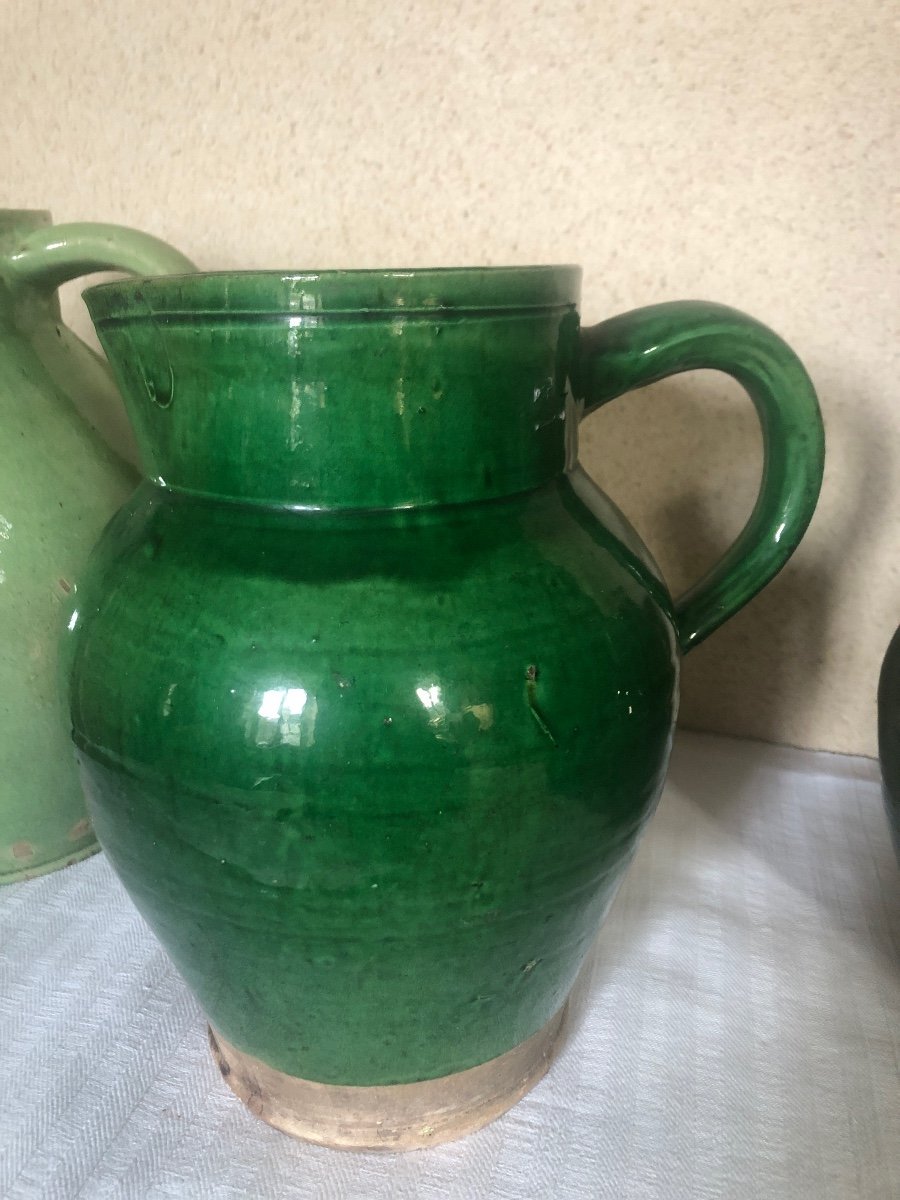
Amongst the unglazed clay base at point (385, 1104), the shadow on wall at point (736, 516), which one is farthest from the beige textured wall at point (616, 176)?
the unglazed clay base at point (385, 1104)

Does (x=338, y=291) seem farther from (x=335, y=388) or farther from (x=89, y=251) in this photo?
(x=89, y=251)

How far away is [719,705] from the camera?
79 cm

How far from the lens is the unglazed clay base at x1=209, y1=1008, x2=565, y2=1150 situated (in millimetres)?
444

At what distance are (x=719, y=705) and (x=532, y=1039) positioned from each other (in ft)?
1.27

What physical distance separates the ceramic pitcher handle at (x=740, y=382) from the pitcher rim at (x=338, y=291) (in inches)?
3.0

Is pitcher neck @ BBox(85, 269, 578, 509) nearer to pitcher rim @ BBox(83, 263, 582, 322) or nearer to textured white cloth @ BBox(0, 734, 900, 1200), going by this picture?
pitcher rim @ BBox(83, 263, 582, 322)

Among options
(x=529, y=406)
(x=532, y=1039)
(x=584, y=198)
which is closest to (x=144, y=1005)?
(x=532, y=1039)

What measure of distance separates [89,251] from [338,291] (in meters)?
0.30

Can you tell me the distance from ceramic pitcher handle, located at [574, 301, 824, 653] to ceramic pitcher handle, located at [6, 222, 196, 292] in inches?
10.4

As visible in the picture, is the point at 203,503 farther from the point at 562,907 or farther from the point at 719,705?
the point at 719,705

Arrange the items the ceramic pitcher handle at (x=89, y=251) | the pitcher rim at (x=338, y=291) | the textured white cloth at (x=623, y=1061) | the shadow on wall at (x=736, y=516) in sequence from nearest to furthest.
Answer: the pitcher rim at (x=338, y=291) < the textured white cloth at (x=623, y=1061) < the ceramic pitcher handle at (x=89, y=251) < the shadow on wall at (x=736, y=516)

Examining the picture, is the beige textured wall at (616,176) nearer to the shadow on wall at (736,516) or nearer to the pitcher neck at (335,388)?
the shadow on wall at (736,516)

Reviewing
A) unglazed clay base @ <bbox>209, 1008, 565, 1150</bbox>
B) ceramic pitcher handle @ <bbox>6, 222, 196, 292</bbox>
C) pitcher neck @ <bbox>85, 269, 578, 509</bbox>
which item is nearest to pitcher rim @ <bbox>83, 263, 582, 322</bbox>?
pitcher neck @ <bbox>85, 269, 578, 509</bbox>

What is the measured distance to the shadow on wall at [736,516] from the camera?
0.69 metres
